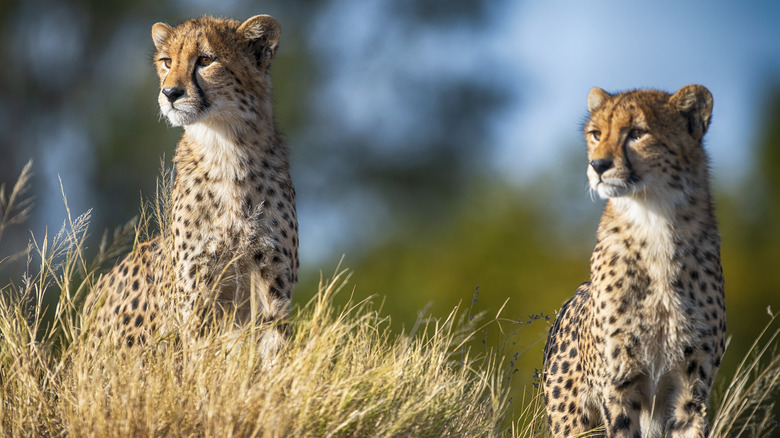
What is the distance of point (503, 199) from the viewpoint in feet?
41.0

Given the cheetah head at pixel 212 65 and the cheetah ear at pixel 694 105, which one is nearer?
the cheetah ear at pixel 694 105

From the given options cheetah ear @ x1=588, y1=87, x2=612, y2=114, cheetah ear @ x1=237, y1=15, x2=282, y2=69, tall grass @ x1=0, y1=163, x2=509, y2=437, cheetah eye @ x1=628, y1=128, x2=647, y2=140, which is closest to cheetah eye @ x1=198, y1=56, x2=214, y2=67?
cheetah ear @ x1=237, y1=15, x2=282, y2=69

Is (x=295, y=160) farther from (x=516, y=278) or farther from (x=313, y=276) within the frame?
(x=516, y=278)

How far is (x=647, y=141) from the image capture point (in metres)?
2.68

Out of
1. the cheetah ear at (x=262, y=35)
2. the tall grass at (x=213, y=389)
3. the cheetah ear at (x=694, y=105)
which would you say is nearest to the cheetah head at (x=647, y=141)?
the cheetah ear at (x=694, y=105)

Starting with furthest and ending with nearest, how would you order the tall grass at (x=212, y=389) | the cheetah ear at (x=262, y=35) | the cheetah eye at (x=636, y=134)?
the cheetah ear at (x=262, y=35), the cheetah eye at (x=636, y=134), the tall grass at (x=212, y=389)

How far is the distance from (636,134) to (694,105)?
10.5 inches

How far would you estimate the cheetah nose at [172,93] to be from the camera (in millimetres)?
2877

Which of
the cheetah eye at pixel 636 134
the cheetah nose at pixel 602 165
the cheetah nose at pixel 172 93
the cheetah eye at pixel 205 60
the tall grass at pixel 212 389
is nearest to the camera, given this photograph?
the tall grass at pixel 212 389

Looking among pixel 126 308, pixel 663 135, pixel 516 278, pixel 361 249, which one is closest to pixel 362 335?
pixel 126 308

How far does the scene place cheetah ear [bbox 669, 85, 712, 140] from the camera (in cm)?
280

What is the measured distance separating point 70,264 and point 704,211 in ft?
6.98

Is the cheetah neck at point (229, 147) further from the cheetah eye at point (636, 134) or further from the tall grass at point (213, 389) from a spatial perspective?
the cheetah eye at point (636, 134)

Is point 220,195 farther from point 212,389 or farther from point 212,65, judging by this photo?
point 212,389
